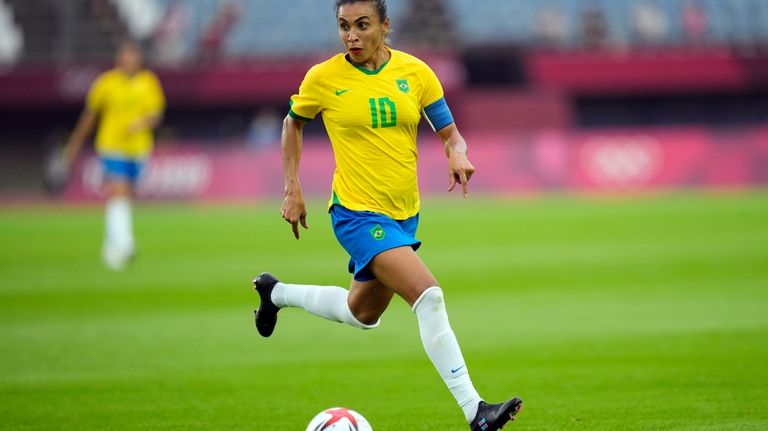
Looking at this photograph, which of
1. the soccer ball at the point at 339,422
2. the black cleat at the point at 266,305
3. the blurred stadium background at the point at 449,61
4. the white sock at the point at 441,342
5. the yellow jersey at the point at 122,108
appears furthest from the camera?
the blurred stadium background at the point at 449,61

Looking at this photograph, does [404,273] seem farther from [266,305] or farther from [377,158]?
[266,305]

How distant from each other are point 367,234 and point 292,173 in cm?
70

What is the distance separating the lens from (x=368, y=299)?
6.93 m

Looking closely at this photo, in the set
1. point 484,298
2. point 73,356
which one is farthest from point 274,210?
point 73,356

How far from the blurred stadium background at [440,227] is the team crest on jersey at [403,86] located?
2005 millimetres

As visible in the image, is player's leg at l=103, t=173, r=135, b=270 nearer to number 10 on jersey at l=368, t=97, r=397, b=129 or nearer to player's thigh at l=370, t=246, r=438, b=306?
number 10 on jersey at l=368, t=97, r=397, b=129

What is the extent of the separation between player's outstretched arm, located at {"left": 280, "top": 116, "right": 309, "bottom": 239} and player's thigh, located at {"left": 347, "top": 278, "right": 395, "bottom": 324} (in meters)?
0.51

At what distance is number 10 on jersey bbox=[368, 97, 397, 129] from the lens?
664 centimetres

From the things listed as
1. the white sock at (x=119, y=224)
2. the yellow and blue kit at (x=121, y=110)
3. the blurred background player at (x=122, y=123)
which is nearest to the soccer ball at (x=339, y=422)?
the white sock at (x=119, y=224)

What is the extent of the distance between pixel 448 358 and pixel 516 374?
2.45 m

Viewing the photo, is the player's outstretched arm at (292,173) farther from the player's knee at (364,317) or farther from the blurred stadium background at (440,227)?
→ the blurred stadium background at (440,227)

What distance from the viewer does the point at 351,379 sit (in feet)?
28.1

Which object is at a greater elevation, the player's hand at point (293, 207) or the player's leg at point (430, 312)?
the player's hand at point (293, 207)

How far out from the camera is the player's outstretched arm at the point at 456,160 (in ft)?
21.3
